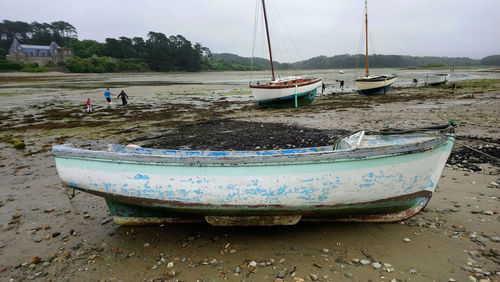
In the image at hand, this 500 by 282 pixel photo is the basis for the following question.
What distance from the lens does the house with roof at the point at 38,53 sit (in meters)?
88.9

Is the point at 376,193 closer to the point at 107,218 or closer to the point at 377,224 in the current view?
the point at 377,224

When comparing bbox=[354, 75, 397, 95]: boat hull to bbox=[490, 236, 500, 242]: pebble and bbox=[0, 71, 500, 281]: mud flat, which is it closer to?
bbox=[0, 71, 500, 281]: mud flat

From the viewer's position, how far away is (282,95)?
18.8 m

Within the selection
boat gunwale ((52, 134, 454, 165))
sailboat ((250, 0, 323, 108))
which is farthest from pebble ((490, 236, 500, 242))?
sailboat ((250, 0, 323, 108))

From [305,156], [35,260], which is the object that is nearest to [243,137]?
[305,156]

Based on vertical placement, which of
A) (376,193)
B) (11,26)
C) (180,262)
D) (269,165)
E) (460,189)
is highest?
(11,26)

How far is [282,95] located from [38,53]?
362 ft

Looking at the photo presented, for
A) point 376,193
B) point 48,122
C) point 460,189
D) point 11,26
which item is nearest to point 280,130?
point 460,189

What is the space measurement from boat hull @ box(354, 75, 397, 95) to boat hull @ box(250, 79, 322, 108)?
6.28 meters

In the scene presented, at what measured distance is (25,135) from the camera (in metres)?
12.7

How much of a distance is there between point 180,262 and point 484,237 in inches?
180

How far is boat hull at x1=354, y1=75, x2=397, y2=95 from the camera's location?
23.6 metres

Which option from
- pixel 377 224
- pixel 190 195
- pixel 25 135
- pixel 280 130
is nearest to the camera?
pixel 190 195

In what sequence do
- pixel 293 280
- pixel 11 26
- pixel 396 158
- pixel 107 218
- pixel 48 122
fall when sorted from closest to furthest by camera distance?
pixel 293 280 → pixel 396 158 → pixel 107 218 → pixel 48 122 → pixel 11 26
